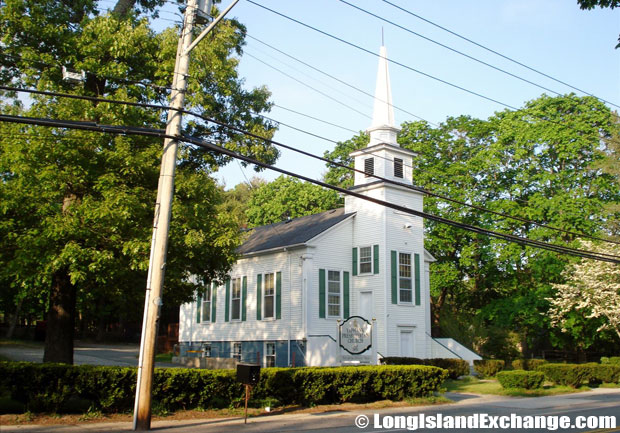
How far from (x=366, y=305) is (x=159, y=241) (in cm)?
1761

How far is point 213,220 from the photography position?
17469 millimetres

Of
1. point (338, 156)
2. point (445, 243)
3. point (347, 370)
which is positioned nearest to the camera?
point (347, 370)

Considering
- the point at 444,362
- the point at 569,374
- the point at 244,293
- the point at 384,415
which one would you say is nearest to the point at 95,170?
the point at 384,415

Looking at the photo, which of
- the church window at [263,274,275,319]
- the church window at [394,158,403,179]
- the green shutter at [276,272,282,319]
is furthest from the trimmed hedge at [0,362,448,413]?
the church window at [394,158,403,179]

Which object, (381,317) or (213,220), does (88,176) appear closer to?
(213,220)

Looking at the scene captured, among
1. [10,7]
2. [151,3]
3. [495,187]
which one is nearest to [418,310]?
[495,187]

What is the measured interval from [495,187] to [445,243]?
517 centimetres

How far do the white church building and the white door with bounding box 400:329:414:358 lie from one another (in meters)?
0.05

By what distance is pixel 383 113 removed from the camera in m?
31.5

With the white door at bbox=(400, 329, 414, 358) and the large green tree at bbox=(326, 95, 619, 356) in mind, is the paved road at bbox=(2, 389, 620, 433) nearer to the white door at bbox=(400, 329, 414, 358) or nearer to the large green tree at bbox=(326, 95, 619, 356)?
the white door at bbox=(400, 329, 414, 358)

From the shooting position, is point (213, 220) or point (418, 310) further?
point (418, 310)

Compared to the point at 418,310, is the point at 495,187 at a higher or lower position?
higher

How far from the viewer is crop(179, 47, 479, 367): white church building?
1116 inches

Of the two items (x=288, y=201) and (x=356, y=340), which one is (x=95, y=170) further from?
(x=288, y=201)
